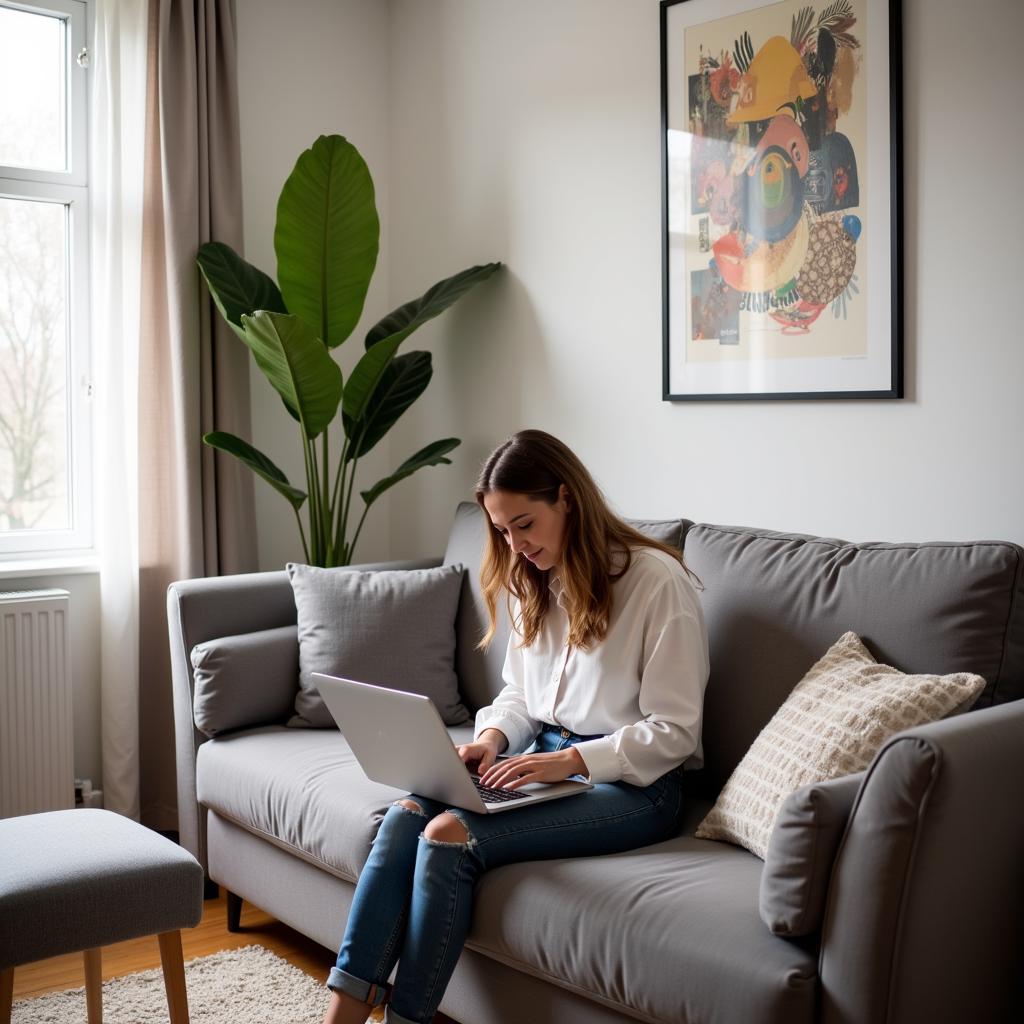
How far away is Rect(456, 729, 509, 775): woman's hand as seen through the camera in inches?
84.0

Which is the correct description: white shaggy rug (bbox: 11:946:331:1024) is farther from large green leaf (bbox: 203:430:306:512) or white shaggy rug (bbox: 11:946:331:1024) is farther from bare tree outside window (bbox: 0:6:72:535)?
bare tree outside window (bbox: 0:6:72:535)

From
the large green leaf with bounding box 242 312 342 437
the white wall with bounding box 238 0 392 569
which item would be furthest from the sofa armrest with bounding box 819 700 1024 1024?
the white wall with bounding box 238 0 392 569

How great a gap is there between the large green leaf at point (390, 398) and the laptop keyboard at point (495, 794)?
160cm

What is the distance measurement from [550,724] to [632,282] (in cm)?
130

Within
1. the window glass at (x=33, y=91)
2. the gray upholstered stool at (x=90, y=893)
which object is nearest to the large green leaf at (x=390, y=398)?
the window glass at (x=33, y=91)

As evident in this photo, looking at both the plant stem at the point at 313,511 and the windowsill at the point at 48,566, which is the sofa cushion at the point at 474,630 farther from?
the windowsill at the point at 48,566

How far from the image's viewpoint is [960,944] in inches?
62.7

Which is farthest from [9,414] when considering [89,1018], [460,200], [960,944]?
[960,944]

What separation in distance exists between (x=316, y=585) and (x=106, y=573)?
2.50 feet

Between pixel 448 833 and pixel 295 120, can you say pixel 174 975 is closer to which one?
pixel 448 833

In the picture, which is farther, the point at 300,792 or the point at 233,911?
the point at 233,911

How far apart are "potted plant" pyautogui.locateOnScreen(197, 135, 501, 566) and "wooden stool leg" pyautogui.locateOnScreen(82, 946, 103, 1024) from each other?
1.39m

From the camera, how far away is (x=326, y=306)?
3338mm

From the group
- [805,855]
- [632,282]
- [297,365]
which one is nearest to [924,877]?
[805,855]
